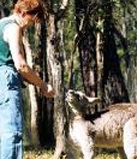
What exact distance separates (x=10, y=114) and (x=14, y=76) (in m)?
0.37

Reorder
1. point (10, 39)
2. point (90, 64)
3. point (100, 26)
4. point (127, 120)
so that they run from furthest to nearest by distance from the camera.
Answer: point (90, 64)
point (100, 26)
point (127, 120)
point (10, 39)

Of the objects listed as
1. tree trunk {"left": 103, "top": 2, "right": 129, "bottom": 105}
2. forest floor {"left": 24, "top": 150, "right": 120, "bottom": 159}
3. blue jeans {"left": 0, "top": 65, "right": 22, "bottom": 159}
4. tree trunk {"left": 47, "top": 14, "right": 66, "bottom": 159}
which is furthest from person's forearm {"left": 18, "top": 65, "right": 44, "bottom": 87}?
tree trunk {"left": 103, "top": 2, "right": 129, "bottom": 105}

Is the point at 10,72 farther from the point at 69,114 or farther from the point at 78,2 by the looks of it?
the point at 78,2

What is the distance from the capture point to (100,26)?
40.6 feet

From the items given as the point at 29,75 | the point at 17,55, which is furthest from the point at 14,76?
the point at 17,55

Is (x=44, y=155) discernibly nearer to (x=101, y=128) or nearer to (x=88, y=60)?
(x=101, y=128)

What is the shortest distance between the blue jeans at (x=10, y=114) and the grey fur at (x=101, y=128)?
9.14 ft

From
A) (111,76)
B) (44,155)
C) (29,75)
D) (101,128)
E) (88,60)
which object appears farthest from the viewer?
(88,60)

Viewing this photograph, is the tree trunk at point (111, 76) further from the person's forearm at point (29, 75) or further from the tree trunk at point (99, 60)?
the person's forearm at point (29, 75)

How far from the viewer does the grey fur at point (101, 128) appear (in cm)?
853

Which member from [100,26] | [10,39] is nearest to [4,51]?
[10,39]

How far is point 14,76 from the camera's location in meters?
5.88

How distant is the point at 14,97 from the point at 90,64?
26.8 ft

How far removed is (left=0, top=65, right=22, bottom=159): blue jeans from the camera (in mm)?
5730
